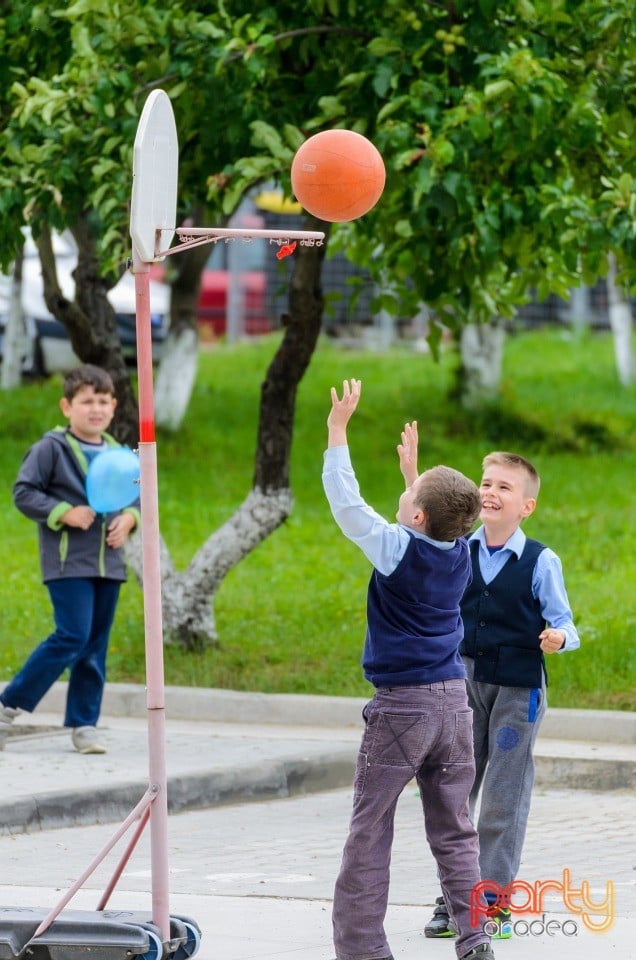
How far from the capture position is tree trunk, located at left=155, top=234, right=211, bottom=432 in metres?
16.9

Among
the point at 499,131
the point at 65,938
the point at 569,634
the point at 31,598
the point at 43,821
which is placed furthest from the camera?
the point at 31,598

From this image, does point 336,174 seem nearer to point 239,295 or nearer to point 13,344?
point 13,344

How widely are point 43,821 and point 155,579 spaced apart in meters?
2.72

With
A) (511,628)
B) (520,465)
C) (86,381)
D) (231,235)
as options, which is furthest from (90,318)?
(231,235)

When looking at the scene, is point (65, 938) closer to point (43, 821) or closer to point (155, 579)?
point (155, 579)

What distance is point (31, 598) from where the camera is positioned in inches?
466

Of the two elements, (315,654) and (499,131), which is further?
(315,654)

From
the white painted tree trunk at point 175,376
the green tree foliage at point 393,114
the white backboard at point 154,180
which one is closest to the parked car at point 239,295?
the white painted tree trunk at point 175,376

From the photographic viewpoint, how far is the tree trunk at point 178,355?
16.9 m

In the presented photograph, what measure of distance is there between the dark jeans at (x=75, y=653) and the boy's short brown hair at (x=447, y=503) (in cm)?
360

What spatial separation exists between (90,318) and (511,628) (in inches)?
Result: 219

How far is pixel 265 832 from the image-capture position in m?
7.35

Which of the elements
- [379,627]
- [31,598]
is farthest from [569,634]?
[31,598]

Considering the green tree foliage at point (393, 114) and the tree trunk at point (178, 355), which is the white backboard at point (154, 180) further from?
the tree trunk at point (178, 355)
